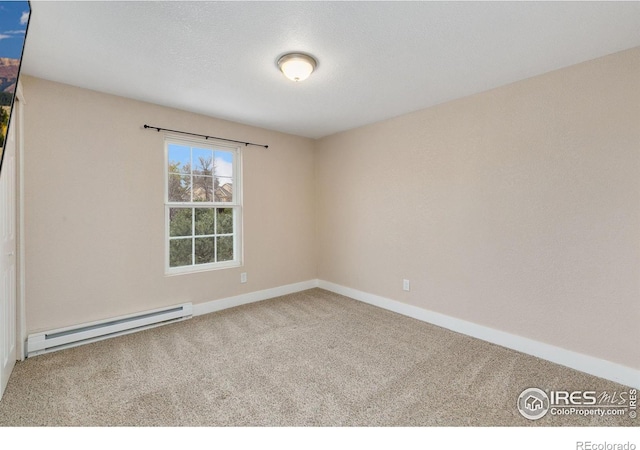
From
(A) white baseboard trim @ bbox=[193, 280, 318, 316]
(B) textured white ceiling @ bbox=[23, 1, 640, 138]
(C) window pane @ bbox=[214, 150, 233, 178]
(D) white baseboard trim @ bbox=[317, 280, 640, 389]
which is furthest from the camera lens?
(C) window pane @ bbox=[214, 150, 233, 178]

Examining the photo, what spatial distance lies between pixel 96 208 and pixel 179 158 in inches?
39.5

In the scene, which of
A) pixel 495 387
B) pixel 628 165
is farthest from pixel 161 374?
pixel 628 165

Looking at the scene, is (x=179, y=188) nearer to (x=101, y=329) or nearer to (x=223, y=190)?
(x=223, y=190)

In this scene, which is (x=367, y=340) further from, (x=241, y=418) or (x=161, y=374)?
(x=161, y=374)

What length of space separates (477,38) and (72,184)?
352 centimetres

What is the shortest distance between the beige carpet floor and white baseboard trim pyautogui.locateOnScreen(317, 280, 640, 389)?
0.27ft

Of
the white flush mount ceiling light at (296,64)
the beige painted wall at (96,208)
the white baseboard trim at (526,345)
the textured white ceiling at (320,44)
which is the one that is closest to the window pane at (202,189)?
the beige painted wall at (96,208)

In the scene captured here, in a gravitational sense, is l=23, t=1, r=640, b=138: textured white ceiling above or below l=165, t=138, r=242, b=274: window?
above

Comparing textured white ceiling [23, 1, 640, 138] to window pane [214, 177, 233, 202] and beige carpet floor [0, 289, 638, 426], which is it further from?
beige carpet floor [0, 289, 638, 426]

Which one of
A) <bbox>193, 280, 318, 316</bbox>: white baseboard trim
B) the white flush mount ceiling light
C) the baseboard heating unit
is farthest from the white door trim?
the white flush mount ceiling light

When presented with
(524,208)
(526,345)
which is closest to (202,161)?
(524,208)

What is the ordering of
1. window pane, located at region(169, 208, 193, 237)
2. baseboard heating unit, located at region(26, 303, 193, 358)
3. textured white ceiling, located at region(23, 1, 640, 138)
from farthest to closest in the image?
window pane, located at region(169, 208, 193, 237), baseboard heating unit, located at region(26, 303, 193, 358), textured white ceiling, located at region(23, 1, 640, 138)

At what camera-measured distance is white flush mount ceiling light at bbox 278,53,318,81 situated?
2203mm

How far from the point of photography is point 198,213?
11.9ft
